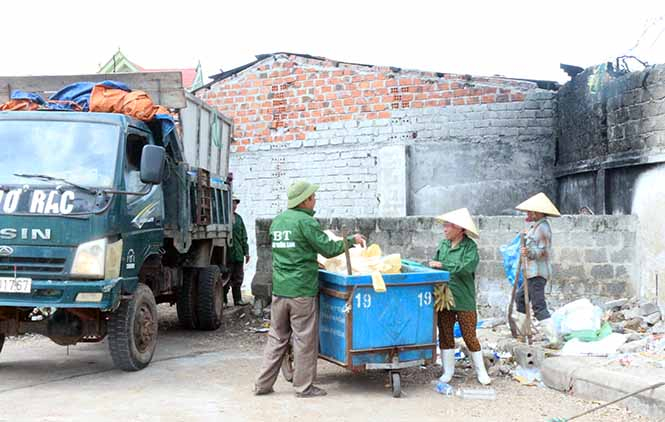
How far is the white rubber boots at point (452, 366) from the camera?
6547mm

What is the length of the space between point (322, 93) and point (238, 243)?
3432 millimetres

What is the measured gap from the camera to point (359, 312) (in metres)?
6.00

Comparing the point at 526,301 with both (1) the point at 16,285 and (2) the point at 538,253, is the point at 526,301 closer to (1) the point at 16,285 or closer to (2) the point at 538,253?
(2) the point at 538,253

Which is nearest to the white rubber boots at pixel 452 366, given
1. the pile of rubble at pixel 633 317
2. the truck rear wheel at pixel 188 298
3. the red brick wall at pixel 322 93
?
the pile of rubble at pixel 633 317

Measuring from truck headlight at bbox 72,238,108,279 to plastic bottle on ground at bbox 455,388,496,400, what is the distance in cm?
321

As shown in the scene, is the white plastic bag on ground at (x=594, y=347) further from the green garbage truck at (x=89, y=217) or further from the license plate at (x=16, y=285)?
the license plate at (x=16, y=285)

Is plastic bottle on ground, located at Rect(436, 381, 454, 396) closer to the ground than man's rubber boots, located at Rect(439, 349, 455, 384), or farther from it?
closer to the ground

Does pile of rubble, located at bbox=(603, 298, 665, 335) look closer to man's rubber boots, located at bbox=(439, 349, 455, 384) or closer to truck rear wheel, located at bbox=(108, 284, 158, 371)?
man's rubber boots, located at bbox=(439, 349, 455, 384)

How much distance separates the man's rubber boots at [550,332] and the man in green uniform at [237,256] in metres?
5.39

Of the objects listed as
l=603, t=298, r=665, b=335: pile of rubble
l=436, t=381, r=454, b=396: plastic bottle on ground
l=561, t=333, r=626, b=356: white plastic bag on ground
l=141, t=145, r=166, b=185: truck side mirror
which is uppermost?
l=141, t=145, r=166, b=185: truck side mirror

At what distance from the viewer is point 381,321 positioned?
6086 mm

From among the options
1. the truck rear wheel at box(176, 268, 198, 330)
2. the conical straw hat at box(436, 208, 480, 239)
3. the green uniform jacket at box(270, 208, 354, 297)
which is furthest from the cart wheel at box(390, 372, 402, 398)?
the truck rear wheel at box(176, 268, 198, 330)

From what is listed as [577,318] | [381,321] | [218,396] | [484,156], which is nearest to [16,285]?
[218,396]

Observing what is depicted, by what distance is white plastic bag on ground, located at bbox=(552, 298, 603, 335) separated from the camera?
283 inches
